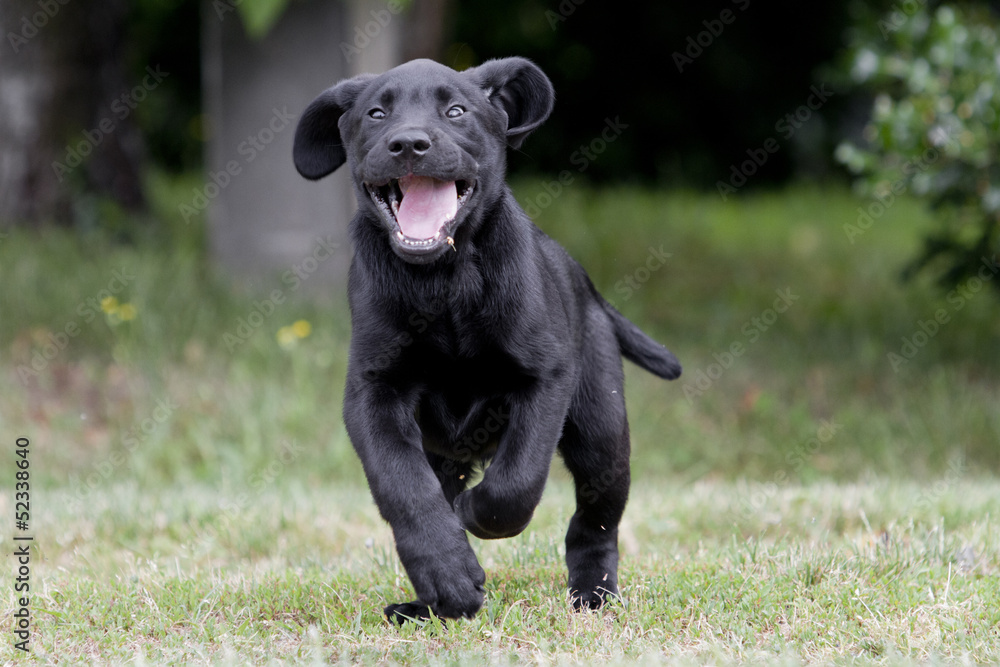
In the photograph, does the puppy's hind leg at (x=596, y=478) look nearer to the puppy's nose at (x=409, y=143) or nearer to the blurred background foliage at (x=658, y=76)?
the puppy's nose at (x=409, y=143)

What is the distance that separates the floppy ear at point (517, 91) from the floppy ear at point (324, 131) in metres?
0.34

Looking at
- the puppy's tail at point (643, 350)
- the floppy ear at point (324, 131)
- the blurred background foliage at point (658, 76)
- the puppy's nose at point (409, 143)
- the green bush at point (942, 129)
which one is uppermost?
the blurred background foliage at point (658, 76)

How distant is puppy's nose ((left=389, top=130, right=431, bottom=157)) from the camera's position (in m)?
2.80

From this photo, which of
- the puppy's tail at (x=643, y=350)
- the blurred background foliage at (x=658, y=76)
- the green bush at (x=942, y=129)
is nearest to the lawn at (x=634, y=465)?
the green bush at (x=942, y=129)

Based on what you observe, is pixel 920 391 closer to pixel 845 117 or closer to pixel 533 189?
pixel 533 189

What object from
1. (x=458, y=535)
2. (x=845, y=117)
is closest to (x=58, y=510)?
(x=458, y=535)

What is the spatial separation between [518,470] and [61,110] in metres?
6.37

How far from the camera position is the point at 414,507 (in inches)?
111

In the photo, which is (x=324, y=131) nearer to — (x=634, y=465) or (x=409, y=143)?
(x=409, y=143)

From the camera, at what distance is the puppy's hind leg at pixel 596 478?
334 centimetres

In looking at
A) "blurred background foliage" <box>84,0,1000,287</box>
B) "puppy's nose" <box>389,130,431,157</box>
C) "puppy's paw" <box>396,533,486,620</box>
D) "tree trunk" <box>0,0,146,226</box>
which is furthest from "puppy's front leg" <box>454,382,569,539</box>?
"blurred background foliage" <box>84,0,1000,287</box>

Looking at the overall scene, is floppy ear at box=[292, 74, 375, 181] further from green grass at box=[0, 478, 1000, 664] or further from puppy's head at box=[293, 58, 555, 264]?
green grass at box=[0, 478, 1000, 664]

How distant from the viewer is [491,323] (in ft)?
9.67

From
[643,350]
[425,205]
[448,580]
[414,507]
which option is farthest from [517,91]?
[448,580]
